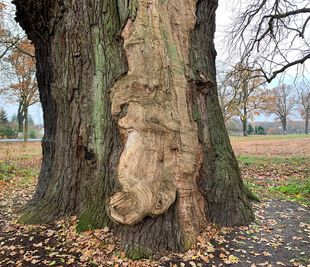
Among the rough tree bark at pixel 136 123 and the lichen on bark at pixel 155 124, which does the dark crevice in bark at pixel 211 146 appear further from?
the lichen on bark at pixel 155 124

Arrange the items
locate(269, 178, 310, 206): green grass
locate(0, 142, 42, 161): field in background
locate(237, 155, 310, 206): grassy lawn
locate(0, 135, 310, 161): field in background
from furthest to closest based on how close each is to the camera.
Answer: locate(0, 135, 310, 161): field in background → locate(0, 142, 42, 161): field in background → locate(237, 155, 310, 206): grassy lawn → locate(269, 178, 310, 206): green grass

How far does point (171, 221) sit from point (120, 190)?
0.67 meters

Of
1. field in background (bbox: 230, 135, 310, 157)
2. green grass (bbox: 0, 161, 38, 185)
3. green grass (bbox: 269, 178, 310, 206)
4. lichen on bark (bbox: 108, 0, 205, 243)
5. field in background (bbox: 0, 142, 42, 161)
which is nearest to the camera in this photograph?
lichen on bark (bbox: 108, 0, 205, 243)

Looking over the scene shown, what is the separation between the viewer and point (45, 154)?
4.93 meters

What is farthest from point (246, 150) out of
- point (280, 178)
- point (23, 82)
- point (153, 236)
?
point (23, 82)

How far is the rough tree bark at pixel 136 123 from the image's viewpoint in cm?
317

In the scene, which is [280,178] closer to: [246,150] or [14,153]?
[246,150]

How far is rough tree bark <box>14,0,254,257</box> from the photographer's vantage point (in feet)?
10.4

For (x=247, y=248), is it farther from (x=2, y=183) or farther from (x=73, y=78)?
(x=2, y=183)

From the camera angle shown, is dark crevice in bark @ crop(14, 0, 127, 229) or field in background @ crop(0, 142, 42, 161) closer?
dark crevice in bark @ crop(14, 0, 127, 229)

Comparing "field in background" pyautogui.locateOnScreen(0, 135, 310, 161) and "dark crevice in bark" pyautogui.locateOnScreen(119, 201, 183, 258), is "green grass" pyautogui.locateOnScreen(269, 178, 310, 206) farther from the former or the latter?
"field in background" pyautogui.locateOnScreen(0, 135, 310, 161)

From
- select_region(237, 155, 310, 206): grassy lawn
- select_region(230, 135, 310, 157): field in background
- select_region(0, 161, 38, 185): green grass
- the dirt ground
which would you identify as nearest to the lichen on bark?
the dirt ground

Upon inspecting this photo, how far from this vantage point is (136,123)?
10.3 feet

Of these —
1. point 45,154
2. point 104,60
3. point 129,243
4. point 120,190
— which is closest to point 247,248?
point 129,243
